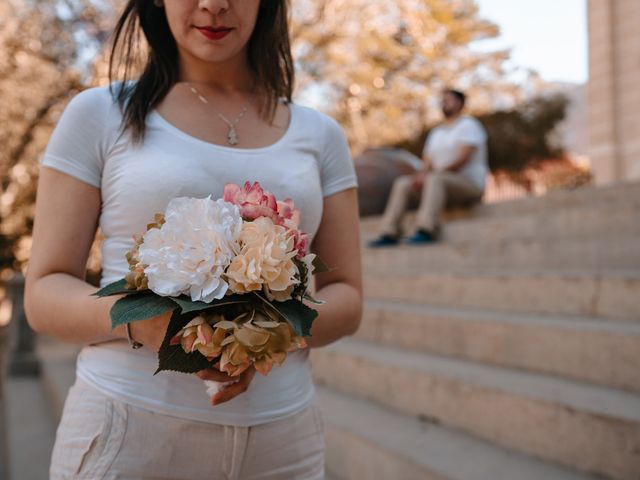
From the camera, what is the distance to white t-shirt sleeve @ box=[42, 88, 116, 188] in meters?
1.33

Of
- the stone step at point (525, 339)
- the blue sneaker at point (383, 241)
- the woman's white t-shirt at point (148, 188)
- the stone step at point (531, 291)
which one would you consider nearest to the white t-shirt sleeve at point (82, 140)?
the woman's white t-shirt at point (148, 188)

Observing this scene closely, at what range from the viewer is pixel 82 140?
1341 mm

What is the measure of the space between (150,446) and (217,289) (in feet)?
1.56

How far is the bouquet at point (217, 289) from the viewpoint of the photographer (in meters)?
1.02

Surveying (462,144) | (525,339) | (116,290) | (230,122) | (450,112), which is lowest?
(525,339)

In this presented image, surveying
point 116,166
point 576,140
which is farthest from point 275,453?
point 576,140

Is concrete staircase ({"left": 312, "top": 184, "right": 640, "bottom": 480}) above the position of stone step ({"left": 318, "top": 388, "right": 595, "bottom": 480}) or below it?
above

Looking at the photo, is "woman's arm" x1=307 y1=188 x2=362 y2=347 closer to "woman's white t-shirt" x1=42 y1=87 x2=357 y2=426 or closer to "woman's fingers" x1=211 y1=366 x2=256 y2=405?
"woman's white t-shirt" x1=42 y1=87 x2=357 y2=426

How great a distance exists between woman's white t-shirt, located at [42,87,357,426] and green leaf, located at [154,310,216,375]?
0.28 meters

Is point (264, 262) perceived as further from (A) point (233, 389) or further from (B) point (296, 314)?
(A) point (233, 389)

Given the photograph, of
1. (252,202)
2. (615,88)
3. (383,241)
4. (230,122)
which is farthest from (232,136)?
(615,88)

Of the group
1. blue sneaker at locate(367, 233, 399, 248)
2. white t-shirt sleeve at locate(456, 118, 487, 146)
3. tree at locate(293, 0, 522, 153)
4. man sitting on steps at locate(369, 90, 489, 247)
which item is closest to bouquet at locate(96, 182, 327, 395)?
man sitting on steps at locate(369, 90, 489, 247)

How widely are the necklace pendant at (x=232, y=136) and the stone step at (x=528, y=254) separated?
3.24 m

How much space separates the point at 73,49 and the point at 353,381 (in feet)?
34.0
